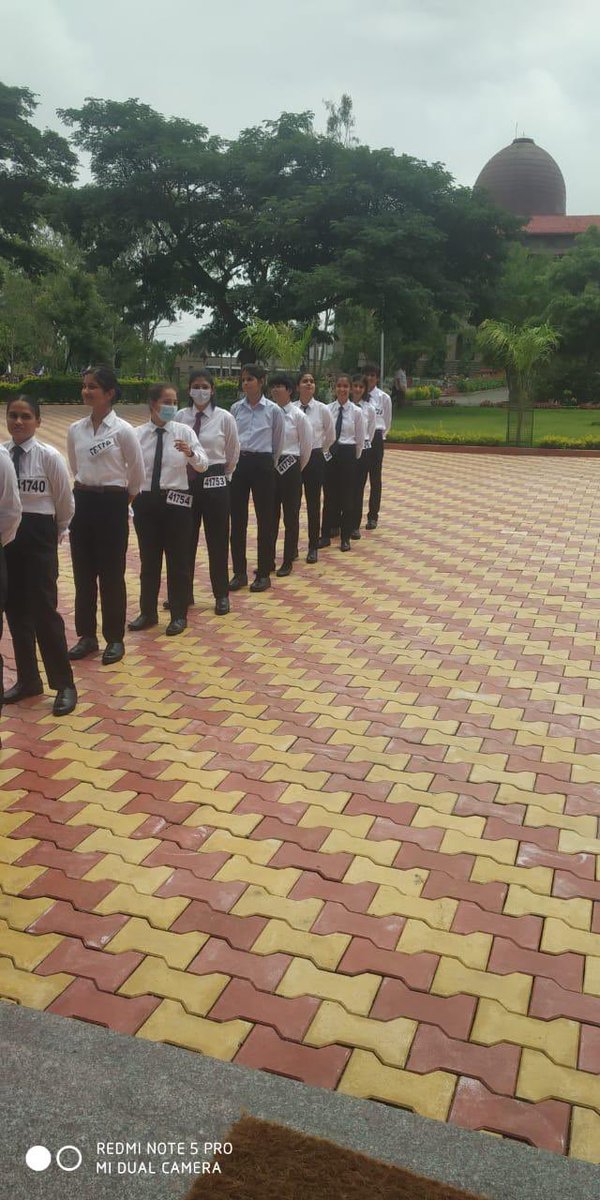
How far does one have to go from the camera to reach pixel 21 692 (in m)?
4.86

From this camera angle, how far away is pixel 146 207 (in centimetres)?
3178

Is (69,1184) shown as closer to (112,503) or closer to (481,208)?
→ (112,503)

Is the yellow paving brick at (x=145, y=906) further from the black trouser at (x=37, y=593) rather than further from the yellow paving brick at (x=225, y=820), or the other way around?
the black trouser at (x=37, y=593)

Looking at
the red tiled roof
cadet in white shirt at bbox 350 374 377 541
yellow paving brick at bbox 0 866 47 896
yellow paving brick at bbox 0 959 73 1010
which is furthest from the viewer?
the red tiled roof

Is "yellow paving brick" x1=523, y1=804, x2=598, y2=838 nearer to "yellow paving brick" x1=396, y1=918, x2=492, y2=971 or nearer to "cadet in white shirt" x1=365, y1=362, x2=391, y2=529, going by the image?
"yellow paving brick" x1=396, y1=918, x2=492, y2=971

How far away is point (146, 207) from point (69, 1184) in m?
33.5

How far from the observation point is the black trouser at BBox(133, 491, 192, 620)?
5.94 meters

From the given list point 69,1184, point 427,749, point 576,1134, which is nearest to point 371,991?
point 576,1134

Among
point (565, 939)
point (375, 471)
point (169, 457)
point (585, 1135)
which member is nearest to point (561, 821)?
point (565, 939)

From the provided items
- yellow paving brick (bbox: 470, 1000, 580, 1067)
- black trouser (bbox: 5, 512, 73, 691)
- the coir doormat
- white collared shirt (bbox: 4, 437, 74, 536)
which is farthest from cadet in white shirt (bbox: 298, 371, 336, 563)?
the coir doormat

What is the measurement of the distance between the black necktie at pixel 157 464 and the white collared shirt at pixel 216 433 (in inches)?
21.4

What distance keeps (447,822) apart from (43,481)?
2514 millimetres

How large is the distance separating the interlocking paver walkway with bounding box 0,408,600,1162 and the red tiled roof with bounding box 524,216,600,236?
57.8m

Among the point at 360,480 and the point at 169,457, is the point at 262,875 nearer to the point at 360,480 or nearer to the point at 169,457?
the point at 169,457
